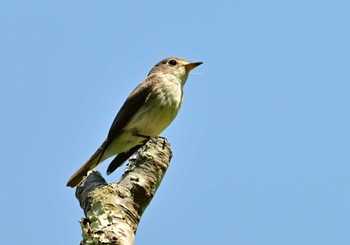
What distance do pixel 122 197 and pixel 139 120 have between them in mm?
4079

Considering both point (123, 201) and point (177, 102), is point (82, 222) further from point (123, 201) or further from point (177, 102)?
point (177, 102)

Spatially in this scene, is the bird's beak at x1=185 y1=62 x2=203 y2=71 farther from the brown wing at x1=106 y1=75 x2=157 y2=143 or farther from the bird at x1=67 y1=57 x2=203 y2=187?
the brown wing at x1=106 y1=75 x2=157 y2=143

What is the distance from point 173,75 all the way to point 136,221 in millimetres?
5184

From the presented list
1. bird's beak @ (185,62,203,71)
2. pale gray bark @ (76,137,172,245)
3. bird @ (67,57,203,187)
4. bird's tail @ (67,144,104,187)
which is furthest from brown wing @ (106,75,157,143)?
pale gray bark @ (76,137,172,245)

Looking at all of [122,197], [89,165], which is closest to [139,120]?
[89,165]

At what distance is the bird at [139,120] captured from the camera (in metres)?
7.57

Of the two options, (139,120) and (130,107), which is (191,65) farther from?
(139,120)

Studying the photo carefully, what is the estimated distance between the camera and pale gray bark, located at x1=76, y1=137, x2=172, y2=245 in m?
3.12

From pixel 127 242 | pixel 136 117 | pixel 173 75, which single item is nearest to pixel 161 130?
pixel 136 117

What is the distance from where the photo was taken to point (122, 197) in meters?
3.54

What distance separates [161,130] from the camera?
768cm

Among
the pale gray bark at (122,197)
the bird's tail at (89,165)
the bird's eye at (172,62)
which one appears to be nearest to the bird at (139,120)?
the bird's tail at (89,165)

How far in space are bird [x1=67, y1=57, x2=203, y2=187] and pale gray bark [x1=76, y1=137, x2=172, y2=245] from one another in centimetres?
290

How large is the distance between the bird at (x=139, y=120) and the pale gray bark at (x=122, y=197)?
290 centimetres
